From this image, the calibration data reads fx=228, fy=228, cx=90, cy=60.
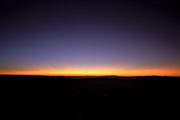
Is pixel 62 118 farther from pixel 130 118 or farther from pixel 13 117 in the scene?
pixel 130 118

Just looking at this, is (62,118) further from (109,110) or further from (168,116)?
(168,116)

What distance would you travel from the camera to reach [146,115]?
78.5ft

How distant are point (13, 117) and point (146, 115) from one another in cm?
1339

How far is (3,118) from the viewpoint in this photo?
69.5 feet

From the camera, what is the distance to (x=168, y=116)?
23.4m

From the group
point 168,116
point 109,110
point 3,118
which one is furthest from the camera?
point 109,110

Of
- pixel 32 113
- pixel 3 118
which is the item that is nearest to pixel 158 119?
pixel 32 113

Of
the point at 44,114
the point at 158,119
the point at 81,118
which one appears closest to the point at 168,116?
the point at 158,119

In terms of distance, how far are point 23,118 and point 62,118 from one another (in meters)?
3.68

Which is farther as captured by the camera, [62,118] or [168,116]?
[168,116]

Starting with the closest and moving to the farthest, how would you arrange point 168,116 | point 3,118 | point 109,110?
point 3,118, point 168,116, point 109,110

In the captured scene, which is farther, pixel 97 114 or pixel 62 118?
pixel 97 114

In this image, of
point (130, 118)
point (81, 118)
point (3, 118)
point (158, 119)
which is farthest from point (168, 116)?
point (3, 118)

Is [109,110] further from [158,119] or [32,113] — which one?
[32,113]
